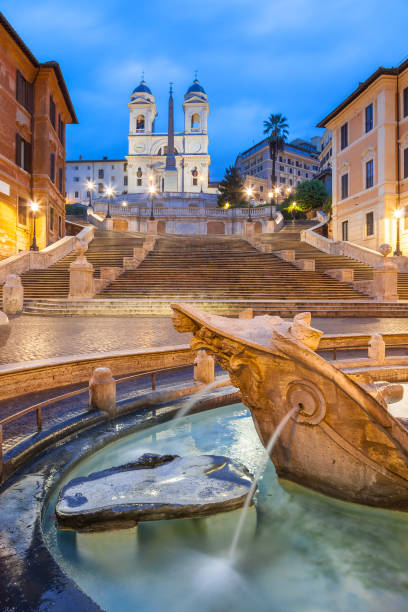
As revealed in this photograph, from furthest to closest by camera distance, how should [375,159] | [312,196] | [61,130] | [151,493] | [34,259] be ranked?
[312,196] < [61,130] < [375,159] < [34,259] < [151,493]

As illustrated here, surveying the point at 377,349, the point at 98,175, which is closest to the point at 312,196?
the point at 377,349

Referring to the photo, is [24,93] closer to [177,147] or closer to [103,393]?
[103,393]

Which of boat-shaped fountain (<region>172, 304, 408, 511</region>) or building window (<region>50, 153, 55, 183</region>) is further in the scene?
building window (<region>50, 153, 55, 183</region>)

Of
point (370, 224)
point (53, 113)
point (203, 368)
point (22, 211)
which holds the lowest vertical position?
point (203, 368)

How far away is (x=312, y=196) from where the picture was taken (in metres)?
48.9

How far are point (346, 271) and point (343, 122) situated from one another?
20159mm

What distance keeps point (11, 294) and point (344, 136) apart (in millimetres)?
31446

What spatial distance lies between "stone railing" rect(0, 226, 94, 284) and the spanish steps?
574 millimetres

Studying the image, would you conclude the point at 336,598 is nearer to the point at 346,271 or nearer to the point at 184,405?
the point at 184,405

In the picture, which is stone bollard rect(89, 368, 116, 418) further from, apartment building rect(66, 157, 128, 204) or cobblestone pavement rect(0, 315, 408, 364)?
apartment building rect(66, 157, 128, 204)

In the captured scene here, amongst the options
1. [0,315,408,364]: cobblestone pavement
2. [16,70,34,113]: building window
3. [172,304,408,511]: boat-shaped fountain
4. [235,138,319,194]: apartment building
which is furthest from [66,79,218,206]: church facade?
[172,304,408,511]: boat-shaped fountain

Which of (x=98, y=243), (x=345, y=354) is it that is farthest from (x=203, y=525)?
(x=98, y=243)

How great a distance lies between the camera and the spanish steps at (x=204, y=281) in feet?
57.1

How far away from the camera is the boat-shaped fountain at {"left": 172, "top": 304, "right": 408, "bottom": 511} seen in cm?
322
